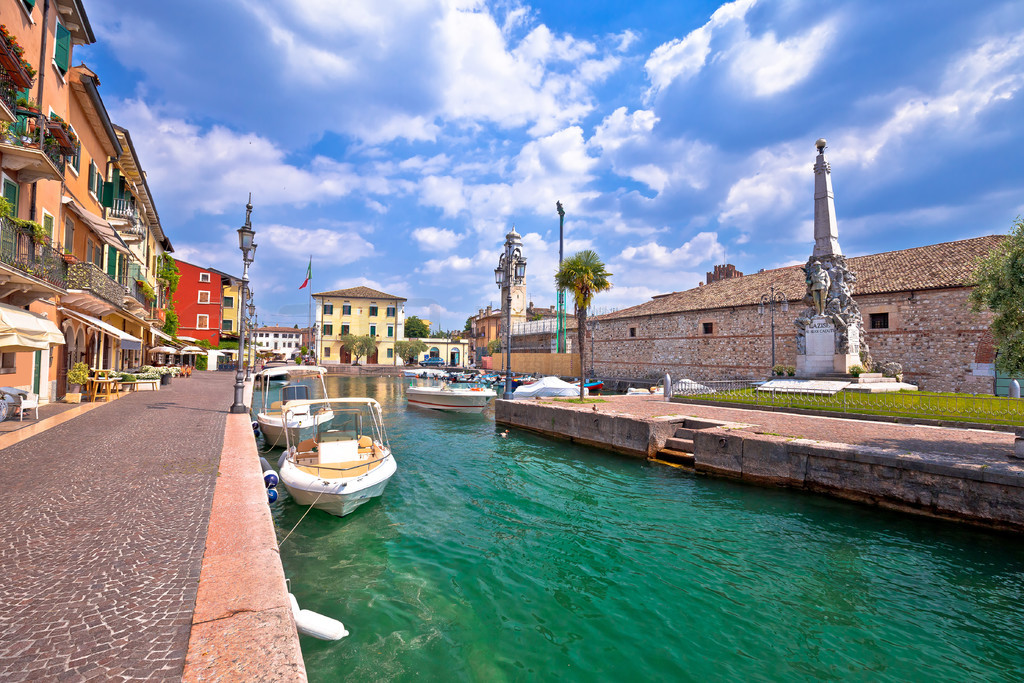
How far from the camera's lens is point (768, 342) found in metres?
31.3

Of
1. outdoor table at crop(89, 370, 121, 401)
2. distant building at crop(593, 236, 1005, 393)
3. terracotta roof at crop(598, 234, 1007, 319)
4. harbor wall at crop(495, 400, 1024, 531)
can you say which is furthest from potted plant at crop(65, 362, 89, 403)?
distant building at crop(593, 236, 1005, 393)

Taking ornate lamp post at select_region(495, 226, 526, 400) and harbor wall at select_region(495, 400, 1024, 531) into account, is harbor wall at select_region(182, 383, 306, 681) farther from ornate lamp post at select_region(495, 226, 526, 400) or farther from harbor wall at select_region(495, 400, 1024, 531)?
ornate lamp post at select_region(495, 226, 526, 400)

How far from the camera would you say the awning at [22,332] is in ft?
30.9

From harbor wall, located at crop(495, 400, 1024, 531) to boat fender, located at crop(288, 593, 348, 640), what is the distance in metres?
10.1

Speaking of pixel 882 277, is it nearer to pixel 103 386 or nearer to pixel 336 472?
pixel 336 472

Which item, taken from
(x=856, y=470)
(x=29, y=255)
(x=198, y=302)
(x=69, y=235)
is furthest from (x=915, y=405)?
(x=198, y=302)

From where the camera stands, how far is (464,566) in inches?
277

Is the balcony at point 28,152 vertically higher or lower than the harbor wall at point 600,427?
higher

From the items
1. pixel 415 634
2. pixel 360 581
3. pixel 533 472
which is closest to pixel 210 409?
pixel 533 472

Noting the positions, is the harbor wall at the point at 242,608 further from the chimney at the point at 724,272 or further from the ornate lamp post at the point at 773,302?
the chimney at the point at 724,272

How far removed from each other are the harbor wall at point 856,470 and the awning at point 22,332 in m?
15.2

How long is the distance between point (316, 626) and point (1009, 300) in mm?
13369

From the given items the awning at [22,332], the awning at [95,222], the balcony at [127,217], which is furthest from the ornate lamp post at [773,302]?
the balcony at [127,217]

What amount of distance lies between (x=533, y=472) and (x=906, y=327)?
2410cm
